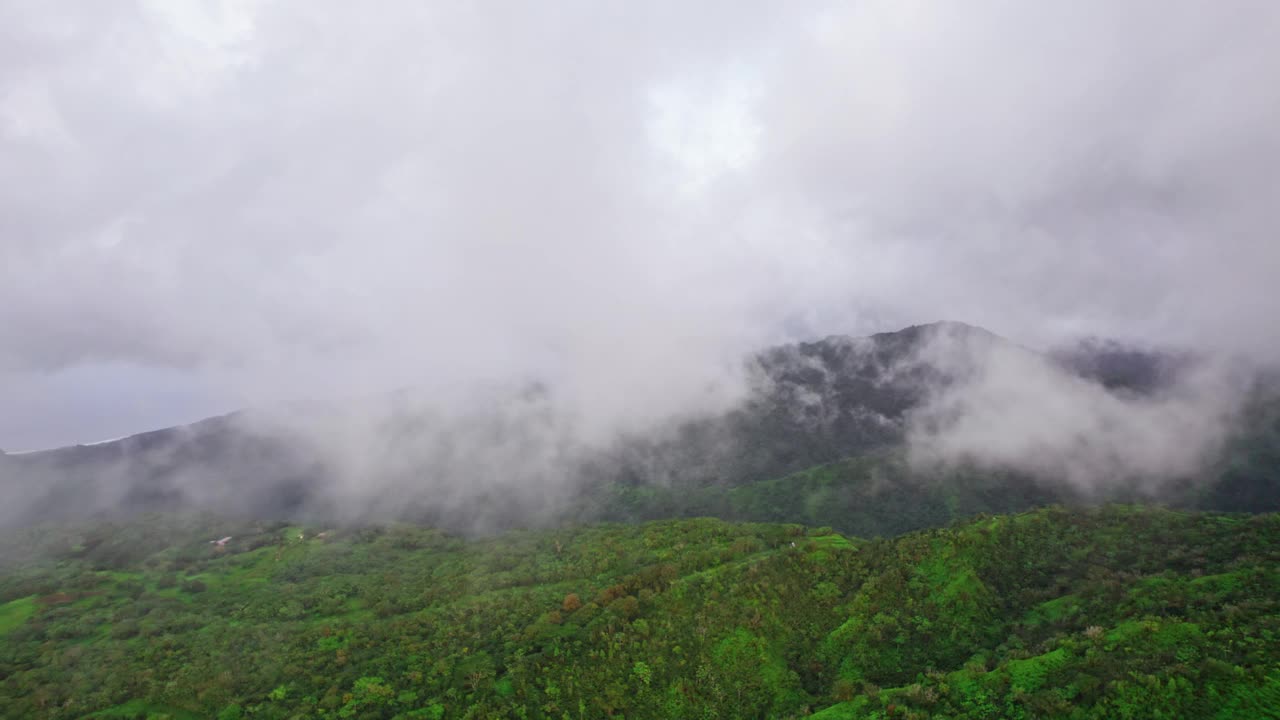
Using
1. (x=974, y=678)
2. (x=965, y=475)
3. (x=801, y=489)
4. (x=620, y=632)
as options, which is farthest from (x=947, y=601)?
(x=965, y=475)

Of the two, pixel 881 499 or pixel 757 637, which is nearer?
pixel 757 637

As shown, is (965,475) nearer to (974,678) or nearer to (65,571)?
(974,678)

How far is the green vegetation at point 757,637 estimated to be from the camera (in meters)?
31.2

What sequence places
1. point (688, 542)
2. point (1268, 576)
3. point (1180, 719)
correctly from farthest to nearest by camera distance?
point (688, 542), point (1268, 576), point (1180, 719)

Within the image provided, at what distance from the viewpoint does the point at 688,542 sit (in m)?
74.5

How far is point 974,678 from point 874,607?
14.0 metres

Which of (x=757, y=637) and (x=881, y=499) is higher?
(x=757, y=637)

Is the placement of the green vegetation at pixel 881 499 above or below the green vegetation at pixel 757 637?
below

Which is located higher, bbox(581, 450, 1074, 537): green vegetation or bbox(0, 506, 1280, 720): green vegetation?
bbox(0, 506, 1280, 720): green vegetation

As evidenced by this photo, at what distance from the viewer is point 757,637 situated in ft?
151

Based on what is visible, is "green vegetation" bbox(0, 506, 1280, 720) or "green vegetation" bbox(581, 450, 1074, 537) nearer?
"green vegetation" bbox(0, 506, 1280, 720)

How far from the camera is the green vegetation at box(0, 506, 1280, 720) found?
31.2 m

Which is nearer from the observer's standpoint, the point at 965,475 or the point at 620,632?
the point at 620,632

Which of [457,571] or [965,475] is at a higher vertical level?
[457,571]
